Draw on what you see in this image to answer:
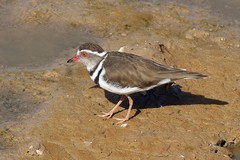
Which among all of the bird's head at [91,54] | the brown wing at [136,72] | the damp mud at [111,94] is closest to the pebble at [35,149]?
the damp mud at [111,94]

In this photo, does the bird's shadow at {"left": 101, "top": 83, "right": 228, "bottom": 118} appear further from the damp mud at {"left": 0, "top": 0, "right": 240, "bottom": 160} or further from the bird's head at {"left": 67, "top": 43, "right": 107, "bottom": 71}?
the bird's head at {"left": 67, "top": 43, "right": 107, "bottom": 71}

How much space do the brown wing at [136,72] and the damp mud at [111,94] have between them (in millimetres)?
695

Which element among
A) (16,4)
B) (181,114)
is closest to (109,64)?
(181,114)

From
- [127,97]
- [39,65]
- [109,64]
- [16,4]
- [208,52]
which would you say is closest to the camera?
[109,64]

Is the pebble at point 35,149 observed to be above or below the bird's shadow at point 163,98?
above

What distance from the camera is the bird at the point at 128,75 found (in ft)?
31.4

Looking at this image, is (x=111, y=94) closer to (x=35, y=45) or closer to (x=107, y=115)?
(x=107, y=115)

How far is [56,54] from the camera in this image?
1198cm

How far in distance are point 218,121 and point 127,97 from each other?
1.74 metres

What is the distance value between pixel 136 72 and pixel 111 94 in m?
1.09

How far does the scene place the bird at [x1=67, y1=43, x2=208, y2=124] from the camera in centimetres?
958

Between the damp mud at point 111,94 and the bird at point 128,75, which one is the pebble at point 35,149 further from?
the bird at point 128,75

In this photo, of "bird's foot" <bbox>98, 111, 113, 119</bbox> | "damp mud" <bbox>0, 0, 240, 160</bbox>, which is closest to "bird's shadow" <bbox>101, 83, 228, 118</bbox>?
"damp mud" <bbox>0, 0, 240, 160</bbox>

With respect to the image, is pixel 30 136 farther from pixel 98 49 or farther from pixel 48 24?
pixel 48 24
